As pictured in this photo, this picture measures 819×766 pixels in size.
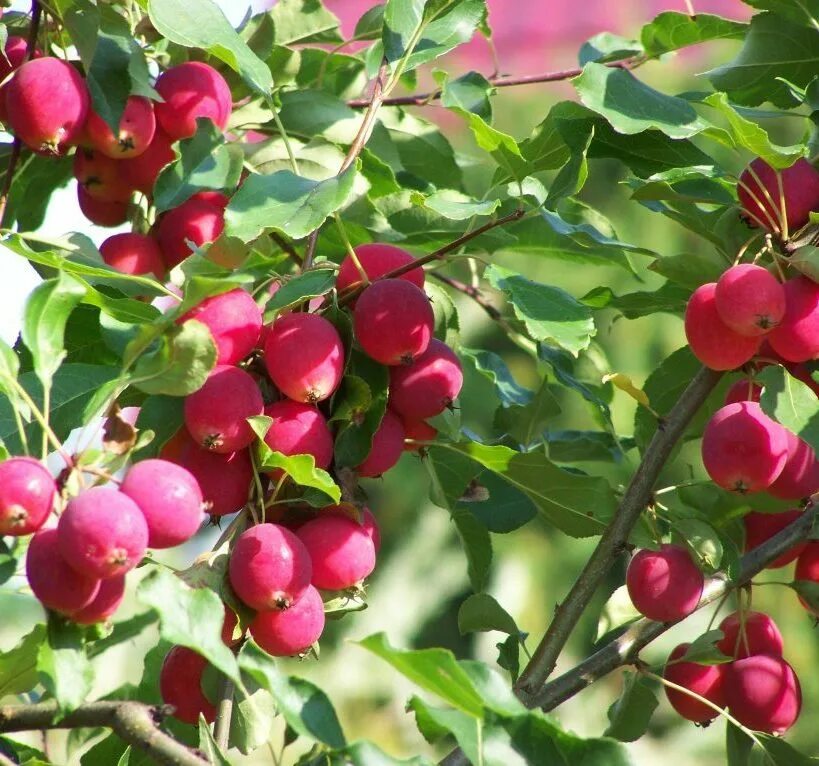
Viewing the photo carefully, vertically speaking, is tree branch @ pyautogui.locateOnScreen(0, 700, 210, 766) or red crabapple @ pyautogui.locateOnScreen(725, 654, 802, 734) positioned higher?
tree branch @ pyautogui.locateOnScreen(0, 700, 210, 766)

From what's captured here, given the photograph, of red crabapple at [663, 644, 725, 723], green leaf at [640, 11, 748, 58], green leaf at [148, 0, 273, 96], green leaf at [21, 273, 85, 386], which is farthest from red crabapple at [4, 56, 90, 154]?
red crabapple at [663, 644, 725, 723]

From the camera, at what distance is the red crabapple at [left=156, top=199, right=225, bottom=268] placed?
0.97m

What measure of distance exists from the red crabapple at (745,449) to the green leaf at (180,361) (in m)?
0.40

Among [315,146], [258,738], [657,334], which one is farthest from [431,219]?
[657,334]

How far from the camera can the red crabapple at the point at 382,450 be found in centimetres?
85

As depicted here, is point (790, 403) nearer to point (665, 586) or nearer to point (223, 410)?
point (665, 586)

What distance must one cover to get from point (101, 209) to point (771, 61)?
0.62m

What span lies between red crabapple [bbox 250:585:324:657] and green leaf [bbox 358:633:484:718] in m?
0.17

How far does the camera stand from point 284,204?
829mm

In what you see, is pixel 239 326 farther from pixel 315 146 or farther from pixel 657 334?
pixel 657 334

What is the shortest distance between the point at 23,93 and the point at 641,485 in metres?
0.58

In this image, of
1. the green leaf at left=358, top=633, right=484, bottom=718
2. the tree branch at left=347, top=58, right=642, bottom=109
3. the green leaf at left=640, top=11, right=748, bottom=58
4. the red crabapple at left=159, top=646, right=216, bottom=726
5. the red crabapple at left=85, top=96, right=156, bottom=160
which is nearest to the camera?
the green leaf at left=358, top=633, right=484, bottom=718

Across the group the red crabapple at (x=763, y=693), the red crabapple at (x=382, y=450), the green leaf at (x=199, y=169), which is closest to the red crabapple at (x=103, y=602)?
the red crabapple at (x=382, y=450)

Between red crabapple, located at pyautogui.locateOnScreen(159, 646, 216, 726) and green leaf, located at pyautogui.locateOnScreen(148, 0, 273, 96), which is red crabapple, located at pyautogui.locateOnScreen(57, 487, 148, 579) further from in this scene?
green leaf, located at pyautogui.locateOnScreen(148, 0, 273, 96)
